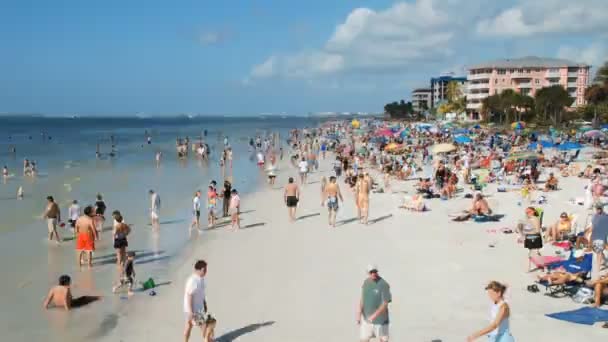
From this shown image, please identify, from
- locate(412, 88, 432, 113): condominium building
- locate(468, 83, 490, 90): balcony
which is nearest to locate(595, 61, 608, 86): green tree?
locate(468, 83, 490, 90): balcony

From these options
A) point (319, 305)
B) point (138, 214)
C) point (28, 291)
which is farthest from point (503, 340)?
point (138, 214)

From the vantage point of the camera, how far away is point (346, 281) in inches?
414

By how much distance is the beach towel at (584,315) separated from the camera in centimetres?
798

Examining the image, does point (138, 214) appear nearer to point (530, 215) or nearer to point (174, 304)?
point (174, 304)

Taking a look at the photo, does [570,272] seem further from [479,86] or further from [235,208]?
[479,86]

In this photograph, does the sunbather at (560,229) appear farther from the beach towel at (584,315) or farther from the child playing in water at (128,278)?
the child playing in water at (128,278)

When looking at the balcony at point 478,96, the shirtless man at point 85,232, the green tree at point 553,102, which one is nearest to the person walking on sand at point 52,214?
the shirtless man at point 85,232

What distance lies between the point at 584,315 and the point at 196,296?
18.2 ft

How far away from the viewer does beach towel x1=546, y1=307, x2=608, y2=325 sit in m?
7.98

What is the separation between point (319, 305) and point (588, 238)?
6317mm

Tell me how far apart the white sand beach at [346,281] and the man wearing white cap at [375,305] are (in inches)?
53.6

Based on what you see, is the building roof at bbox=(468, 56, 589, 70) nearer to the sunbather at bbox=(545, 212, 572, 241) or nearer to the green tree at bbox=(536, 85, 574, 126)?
the green tree at bbox=(536, 85, 574, 126)

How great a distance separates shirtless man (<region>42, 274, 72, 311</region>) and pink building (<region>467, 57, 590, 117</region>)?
9252 centimetres

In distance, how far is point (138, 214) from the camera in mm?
18844
